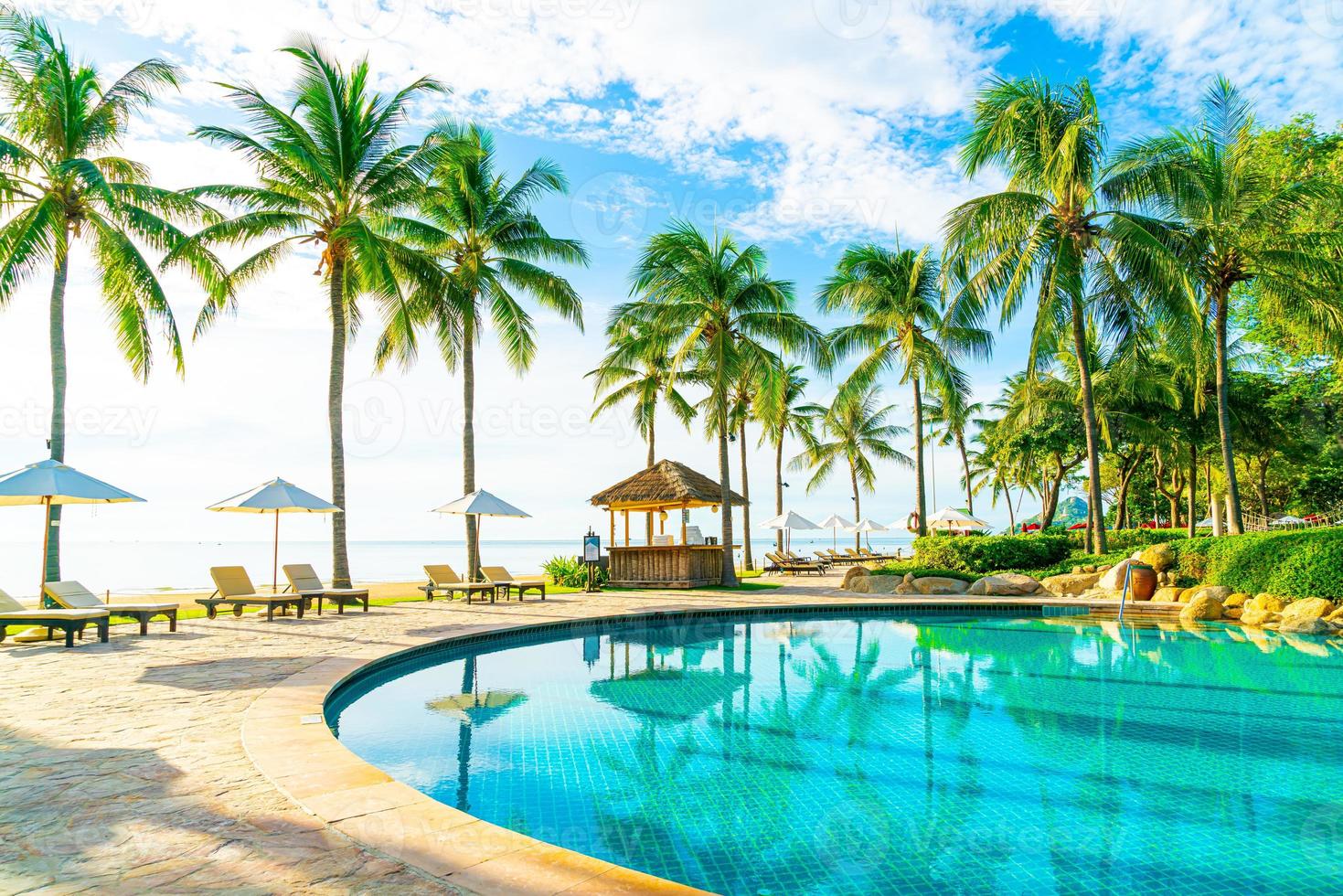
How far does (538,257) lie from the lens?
19.1 metres

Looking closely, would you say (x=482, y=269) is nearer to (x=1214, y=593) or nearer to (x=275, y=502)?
(x=275, y=502)

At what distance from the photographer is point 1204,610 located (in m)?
13.4

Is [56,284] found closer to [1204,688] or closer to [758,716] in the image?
[758,716]

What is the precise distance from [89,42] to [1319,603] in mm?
24239

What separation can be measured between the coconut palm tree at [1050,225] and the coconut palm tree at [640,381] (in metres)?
9.27

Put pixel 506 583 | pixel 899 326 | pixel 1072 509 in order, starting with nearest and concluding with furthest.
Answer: pixel 506 583, pixel 899 326, pixel 1072 509

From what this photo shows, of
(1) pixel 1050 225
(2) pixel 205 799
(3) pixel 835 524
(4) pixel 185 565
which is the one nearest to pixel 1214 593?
(1) pixel 1050 225

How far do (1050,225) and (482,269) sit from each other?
13.0 meters

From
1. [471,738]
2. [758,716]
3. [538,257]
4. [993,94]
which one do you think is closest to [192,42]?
[538,257]

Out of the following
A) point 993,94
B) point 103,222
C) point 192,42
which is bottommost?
point 103,222

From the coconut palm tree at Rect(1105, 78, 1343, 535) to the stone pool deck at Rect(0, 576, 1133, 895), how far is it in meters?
15.5

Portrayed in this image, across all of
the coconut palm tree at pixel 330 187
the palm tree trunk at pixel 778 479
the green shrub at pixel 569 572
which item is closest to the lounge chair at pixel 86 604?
the coconut palm tree at pixel 330 187

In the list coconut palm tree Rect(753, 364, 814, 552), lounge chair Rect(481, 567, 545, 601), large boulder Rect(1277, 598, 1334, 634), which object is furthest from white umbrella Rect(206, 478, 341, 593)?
coconut palm tree Rect(753, 364, 814, 552)

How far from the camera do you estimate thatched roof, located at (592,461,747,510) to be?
20141mm
